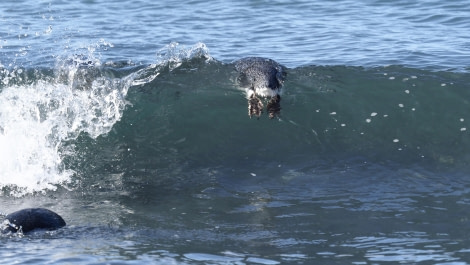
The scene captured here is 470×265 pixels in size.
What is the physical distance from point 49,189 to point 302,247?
12.6ft

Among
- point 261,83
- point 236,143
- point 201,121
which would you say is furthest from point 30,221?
point 201,121

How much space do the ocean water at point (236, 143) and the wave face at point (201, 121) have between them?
1.1 inches

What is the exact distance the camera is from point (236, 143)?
465 inches

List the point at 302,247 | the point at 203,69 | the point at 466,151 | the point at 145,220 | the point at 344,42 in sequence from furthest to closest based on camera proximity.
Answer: the point at 344,42
the point at 203,69
the point at 466,151
the point at 145,220
the point at 302,247

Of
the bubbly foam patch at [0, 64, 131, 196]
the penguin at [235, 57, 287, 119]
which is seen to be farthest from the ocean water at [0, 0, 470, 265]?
the penguin at [235, 57, 287, 119]

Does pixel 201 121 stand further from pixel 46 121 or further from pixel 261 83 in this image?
pixel 46 121

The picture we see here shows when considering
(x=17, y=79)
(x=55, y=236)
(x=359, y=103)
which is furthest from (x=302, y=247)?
(x=17, y=79)

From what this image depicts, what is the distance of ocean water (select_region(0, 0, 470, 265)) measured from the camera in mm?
8227

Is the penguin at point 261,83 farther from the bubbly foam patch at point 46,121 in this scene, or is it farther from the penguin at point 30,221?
the penguin at point 30,221

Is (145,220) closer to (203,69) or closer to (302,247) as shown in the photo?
(302,247)

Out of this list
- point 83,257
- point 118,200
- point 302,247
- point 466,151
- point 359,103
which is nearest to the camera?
point 83,257

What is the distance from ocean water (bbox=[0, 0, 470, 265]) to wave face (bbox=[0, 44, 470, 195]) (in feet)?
0.09

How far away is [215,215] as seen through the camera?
919cm

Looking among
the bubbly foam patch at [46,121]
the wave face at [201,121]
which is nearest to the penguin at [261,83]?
the wave face at [201,121]
